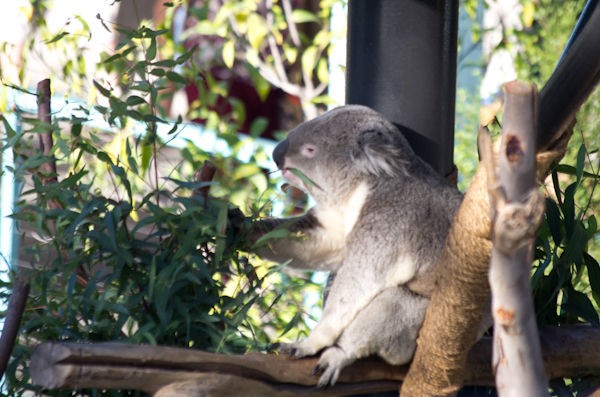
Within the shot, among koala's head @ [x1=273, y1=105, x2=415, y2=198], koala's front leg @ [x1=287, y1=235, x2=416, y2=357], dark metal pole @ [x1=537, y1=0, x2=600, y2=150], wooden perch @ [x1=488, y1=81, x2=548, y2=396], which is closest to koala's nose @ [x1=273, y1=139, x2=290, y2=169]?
koala's head @ [x1=273, y1=105, x2=415, y2=198]

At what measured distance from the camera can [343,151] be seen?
8.21ft

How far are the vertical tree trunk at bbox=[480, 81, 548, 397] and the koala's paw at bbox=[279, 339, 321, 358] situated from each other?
655 millimetres

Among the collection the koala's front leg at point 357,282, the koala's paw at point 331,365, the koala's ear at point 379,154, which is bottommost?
the koala's paw at point 331,365

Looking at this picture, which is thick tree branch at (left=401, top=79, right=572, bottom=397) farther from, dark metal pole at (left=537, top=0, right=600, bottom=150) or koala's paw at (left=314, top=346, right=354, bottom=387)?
koala's paw at (left=314, top=346, right=354, bottom=387)

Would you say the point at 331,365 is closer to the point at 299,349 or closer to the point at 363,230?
the point at 299,349

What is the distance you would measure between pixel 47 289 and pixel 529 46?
Result: 10.7 feet

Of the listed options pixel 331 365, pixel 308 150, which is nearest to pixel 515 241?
pixel 331 365

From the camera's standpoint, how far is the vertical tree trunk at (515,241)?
1.26 meters

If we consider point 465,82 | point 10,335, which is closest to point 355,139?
point 10,335

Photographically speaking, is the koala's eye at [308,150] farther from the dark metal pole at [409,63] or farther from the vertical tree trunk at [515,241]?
the vertical tree trunk at [515,241]

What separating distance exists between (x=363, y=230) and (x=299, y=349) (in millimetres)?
361

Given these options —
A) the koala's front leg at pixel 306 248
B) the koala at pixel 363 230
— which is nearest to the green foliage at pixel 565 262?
the koala at pixel 363 230

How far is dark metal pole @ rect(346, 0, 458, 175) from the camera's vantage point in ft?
7.97

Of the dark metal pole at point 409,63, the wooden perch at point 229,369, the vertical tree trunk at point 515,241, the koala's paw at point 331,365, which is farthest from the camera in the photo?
the dark metal pole at point 409,63
